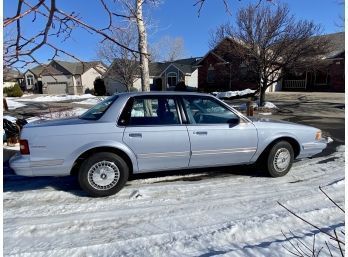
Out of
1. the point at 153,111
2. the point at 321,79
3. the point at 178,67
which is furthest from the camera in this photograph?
the point at 178,67

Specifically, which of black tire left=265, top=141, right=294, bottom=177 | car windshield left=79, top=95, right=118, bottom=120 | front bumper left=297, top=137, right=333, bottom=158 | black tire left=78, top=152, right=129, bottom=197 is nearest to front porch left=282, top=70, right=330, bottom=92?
front bumper left=297, top=137, right=333, bottom=158

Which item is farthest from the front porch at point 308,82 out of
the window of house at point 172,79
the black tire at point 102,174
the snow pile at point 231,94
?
the black tire at point 102,174

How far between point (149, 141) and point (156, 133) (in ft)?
0.53

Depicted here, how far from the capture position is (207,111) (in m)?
5.44

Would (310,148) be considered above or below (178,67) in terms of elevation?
below

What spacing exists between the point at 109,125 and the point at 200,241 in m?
2.23

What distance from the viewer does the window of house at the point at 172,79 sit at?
140 feet

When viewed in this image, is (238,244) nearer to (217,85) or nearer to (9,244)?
(9,244)

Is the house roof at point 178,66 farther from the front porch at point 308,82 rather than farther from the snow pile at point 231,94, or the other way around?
the snow pile at point 231,94

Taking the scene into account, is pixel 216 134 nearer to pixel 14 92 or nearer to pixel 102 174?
pixel 102 174

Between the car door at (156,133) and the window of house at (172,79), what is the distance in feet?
124

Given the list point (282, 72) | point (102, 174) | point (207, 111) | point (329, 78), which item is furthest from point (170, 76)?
point (102, 174)

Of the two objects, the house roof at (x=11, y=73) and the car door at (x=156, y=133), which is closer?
the house roof at (x=11, y=73)

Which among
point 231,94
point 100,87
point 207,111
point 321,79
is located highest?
point 321,79
